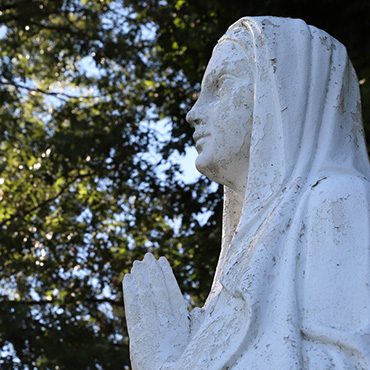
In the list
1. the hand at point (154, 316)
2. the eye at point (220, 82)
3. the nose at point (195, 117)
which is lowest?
the hand at point (154, 316)

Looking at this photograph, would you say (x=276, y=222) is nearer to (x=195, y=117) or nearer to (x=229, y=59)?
(x=195, y=117)

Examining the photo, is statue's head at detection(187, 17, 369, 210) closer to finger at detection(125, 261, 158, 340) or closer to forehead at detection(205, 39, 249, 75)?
forehead at detection(205, 39, 249, 75)

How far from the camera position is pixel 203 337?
504 centimetres

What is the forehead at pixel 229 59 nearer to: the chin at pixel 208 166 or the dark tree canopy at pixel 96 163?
the chin at pixel 208 166

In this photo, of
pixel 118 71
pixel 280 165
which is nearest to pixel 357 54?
pixel 118 71

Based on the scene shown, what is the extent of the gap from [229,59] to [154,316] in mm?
1086

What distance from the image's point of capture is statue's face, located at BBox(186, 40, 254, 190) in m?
5.50

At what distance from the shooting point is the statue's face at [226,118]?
5500 mm

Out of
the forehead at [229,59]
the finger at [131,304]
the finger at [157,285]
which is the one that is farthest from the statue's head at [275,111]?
the finger at [131,304]

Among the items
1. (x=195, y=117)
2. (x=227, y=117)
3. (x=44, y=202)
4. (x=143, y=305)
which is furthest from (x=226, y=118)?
(x=44, y=202)

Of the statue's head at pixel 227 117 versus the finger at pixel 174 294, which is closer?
the finger at pixel 174 294

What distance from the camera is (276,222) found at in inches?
197

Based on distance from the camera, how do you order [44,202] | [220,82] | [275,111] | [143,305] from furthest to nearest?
[44,202] < [220,82] < [143,305] < [275,111]

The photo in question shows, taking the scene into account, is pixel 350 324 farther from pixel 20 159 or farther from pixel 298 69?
pixel 20 159
